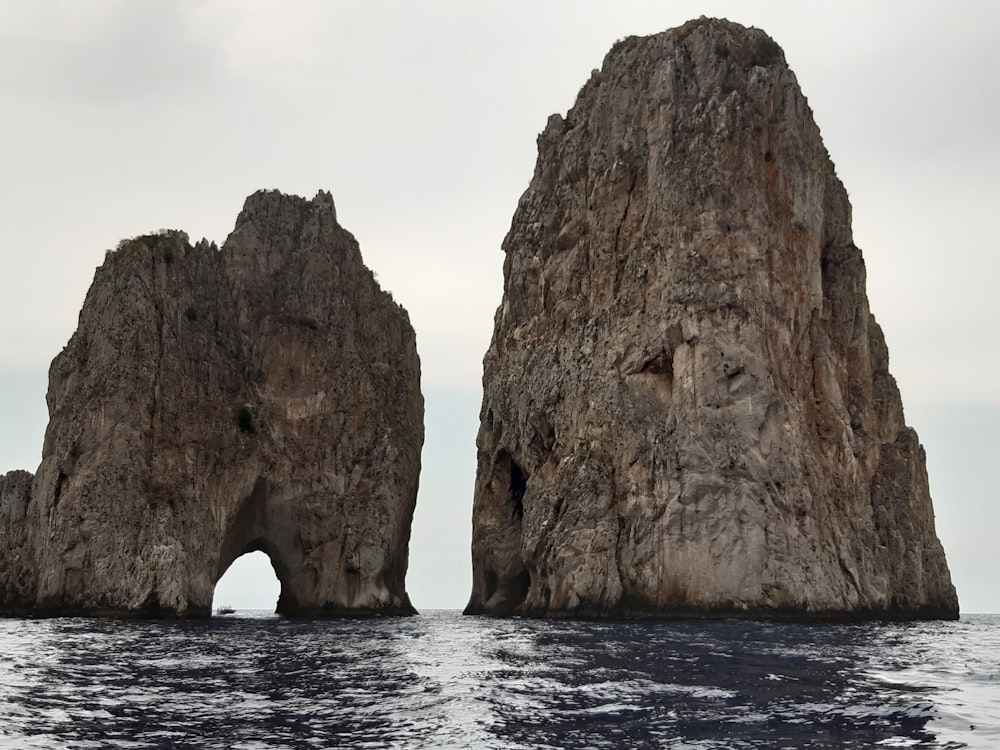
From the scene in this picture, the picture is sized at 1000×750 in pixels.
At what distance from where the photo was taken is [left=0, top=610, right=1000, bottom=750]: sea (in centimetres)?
1523

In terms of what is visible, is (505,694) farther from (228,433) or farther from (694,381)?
(228,433)

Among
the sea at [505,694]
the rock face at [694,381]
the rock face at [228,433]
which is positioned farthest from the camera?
the rock face at [228,433]

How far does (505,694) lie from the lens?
20.0m

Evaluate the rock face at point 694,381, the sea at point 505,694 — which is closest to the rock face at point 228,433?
the rock face at point 694,381

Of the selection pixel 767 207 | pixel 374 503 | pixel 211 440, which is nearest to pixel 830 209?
pixel 767 207

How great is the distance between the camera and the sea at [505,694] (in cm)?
1523

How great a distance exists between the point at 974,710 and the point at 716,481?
3865 centimetres

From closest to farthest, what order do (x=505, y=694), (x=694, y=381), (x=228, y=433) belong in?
1. (x=505, y=694)
2. (x=694, y=381)
3. (x=228, y=433)

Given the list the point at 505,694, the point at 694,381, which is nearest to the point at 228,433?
the point at 694,381

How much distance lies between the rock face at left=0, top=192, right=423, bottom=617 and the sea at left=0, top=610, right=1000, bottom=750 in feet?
86.6

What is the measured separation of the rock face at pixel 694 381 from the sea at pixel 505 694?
2120 cm

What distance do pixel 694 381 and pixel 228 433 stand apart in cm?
3009

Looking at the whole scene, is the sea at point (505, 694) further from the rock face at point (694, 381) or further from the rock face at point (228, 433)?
the rock face at point (228, 433)

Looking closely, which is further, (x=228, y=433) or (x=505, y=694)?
(x=228, y=433)
